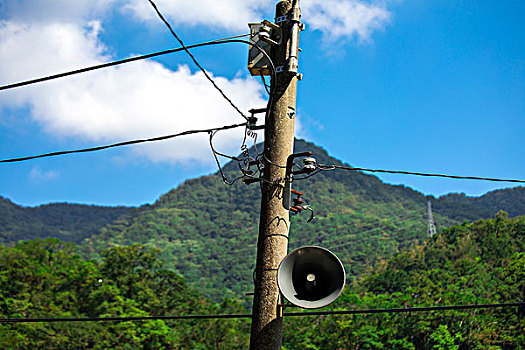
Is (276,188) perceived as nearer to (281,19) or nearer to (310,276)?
(310,276)

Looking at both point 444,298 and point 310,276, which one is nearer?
point 310,276

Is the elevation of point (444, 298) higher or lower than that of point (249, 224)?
lower

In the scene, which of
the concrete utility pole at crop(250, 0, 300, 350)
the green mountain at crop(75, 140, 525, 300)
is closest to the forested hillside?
the concrete utility pole at crop(250, 0, 300, 350)

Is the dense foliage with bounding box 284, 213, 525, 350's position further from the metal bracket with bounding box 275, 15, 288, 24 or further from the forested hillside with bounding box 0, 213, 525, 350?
the metal bracket with bounding box 275, 15, 288, 24

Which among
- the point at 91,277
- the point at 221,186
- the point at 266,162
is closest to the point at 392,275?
the point at 91,277

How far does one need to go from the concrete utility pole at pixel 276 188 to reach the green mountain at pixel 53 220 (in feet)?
481

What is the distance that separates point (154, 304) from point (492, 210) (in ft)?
390

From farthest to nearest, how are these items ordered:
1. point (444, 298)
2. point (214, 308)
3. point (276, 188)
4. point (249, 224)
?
point (249, 224) → point (214, 308) → point (444, 298) → point (276, 188)

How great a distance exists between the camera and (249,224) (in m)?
143

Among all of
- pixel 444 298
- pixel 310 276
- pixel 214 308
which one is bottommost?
pixel 310 276

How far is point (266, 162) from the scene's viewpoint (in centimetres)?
598

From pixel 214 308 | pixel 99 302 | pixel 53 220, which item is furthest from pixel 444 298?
pixel 53 220

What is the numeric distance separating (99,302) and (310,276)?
42746mm

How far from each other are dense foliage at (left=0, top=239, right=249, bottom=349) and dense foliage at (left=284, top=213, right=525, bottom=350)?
7.96m
